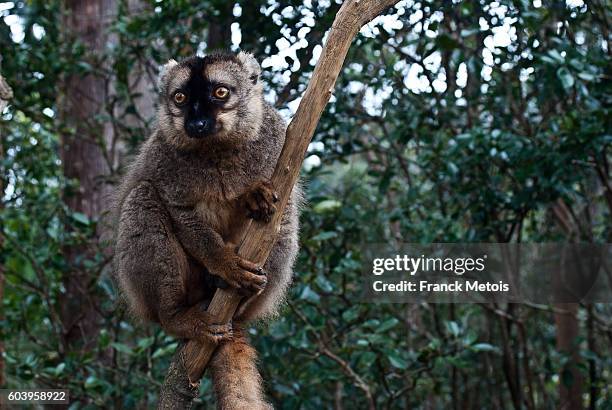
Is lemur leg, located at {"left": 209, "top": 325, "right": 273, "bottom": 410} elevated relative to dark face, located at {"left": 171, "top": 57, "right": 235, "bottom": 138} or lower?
lower

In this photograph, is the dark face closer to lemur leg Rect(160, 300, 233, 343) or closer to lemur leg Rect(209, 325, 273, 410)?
lemur leg Rect(160, 300, 233, 343)

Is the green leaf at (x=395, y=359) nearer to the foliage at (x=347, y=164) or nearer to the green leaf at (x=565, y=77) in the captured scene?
the foliage at (x=347, y=164)

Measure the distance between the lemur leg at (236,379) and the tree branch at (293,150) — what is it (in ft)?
0.30

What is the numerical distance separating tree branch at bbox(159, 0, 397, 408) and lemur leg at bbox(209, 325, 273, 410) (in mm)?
91

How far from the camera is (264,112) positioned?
4.92 meters

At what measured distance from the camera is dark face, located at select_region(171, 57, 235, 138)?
436cm

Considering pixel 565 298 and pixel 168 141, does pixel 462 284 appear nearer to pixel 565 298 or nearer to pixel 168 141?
pixel 565 298

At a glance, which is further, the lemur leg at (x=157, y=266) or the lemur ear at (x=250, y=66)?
the lemur ear at (x=250, y=66)

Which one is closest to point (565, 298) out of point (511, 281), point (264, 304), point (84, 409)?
point (511, 281)

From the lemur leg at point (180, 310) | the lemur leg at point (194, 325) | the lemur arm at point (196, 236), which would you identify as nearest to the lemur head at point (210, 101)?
the lemur arm at point (196, 236)

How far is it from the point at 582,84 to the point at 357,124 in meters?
2.26

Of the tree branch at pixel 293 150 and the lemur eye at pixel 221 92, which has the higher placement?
the lemur eye at pixel 221 92

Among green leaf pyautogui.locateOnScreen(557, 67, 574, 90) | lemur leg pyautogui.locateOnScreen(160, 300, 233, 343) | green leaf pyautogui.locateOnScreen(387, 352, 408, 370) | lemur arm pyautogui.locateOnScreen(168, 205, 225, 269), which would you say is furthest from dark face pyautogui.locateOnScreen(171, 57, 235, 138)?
green leaf pyautogui.locateOnScreen(387, 352, 408, 370)

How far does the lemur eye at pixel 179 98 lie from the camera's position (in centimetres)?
454
